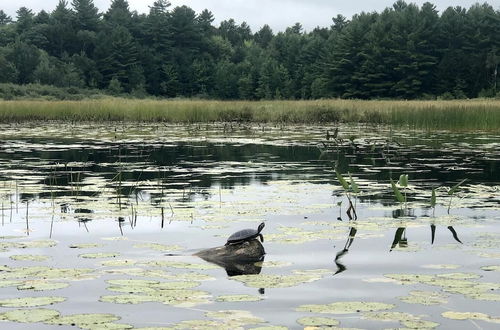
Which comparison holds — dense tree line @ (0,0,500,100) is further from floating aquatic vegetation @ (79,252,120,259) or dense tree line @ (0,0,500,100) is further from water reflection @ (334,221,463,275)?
floating aquatic vegetation @ (79,252,120,259)

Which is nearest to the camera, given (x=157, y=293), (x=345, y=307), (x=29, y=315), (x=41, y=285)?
(x=29, y=315)

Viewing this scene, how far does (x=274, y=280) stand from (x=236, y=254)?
96 cm

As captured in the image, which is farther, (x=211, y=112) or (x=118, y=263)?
(x=211, y=112)

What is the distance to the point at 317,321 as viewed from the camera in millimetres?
4410

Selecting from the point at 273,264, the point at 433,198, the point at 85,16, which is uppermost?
the point at 85,16

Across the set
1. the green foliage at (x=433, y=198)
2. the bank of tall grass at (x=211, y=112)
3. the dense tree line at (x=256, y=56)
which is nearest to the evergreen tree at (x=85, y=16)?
the dense tree line at (x=256, y=56)

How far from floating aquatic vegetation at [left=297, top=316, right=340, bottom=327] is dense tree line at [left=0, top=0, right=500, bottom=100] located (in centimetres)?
5646

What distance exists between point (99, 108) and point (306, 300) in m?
26.8

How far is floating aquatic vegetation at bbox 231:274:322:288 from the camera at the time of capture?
5.42 metres

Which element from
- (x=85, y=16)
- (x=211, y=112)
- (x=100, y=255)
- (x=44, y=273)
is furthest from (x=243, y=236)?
(x=85, y=16)

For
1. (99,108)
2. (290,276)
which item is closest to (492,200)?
(290,276)

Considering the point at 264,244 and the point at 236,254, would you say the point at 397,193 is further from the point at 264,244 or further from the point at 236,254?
the point at 236,254

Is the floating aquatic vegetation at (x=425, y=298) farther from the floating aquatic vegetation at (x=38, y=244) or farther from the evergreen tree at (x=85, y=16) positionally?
the evergreen tree at (x=85, y=16)

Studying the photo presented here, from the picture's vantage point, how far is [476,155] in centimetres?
1578
